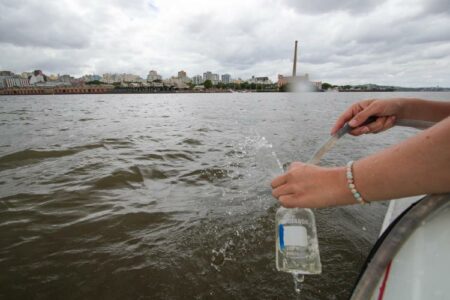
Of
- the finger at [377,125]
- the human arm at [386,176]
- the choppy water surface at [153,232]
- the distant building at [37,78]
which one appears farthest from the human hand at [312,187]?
the distant building at [37,78]

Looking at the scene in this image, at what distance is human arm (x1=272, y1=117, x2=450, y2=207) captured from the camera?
2.95 feet

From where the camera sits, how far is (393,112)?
205 cm

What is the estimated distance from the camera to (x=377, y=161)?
1.05 m

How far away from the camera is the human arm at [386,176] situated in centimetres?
90

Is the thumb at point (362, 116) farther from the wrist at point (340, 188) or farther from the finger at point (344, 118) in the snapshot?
the wrist at point (340, 188)

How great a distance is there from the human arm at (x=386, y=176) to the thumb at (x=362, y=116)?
43.7 inches

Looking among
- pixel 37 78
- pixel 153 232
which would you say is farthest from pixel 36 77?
pixel 153 232

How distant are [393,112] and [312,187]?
1.38 meters

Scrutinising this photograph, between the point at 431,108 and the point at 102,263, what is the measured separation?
11.7 feet

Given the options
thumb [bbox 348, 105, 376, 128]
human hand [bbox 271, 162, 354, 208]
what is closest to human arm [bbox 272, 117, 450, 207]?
human hand [bbox 271, 162, 354, 208]

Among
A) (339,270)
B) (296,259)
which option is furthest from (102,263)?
(339,270)

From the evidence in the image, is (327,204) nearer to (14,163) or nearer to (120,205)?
(120,205)

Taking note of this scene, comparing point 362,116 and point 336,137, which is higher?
point 362,116

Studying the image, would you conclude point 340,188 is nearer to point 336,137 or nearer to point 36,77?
point 336,137
